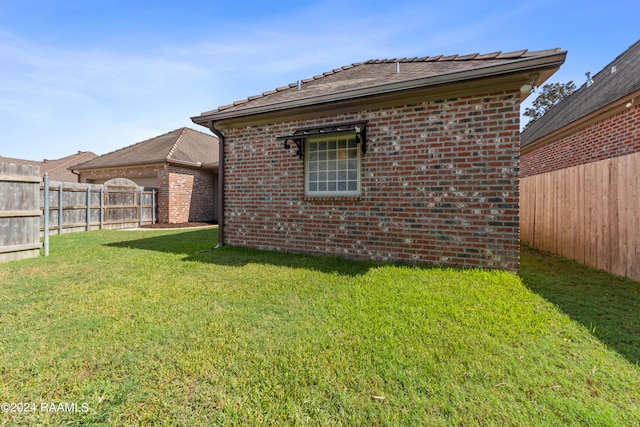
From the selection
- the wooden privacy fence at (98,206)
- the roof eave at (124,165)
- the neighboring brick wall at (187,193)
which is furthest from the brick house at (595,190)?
the roof eave at (124,165)

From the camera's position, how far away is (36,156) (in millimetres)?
30672

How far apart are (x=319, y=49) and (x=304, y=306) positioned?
6636 millimetres

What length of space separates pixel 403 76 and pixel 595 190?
3.94m

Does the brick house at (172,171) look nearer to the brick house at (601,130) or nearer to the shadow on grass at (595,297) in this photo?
the shadow on grass at (595,297)

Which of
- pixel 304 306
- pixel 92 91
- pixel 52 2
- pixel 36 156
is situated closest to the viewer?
pixel 304 306

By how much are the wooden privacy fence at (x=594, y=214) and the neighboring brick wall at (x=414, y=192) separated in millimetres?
1793

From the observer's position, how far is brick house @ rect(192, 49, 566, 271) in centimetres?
398

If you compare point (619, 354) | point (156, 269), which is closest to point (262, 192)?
point (156, 269)

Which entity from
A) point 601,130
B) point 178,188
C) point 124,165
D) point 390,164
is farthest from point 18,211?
point 601,130

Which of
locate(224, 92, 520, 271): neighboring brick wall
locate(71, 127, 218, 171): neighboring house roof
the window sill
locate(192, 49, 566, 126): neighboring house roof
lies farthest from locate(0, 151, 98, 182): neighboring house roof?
the window sill

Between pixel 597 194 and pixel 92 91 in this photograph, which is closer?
pixel 597 194

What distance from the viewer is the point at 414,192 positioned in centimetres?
452

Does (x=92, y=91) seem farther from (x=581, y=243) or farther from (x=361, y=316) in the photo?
(x=581, y=243)

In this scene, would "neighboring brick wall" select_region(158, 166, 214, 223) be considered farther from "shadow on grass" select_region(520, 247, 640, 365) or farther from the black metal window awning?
"shadow on grass" select_region(520, 247, 640, 365)
